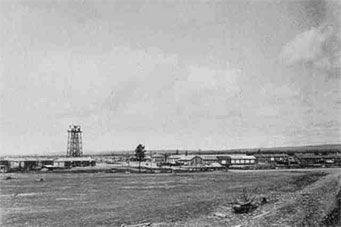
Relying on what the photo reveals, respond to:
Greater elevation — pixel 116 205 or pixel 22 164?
pixel 22 164

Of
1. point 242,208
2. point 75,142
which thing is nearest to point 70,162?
point 75,142

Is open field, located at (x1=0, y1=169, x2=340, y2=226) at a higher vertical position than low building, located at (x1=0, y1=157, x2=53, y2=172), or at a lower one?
lower

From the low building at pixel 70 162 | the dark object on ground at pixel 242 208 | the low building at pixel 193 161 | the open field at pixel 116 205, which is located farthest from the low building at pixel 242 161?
the dark object on ground at pixel 242 208

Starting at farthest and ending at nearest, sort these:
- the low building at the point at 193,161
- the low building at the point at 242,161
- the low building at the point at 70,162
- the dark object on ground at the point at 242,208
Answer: the low building at the point at 242,161 < the low building at the point at 193,161 < the low building at the point at 70,162 < the dark object on ground at the point at 242,208

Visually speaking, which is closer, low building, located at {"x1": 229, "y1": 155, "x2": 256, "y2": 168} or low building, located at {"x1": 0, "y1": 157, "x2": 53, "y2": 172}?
low building, located at {"x1": 0, "y1": 157, "x2": 53, "y2": 172}

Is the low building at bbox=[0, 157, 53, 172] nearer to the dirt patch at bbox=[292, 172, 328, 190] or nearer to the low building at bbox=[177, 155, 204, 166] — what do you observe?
the low building at bbox=[177, 155, 204, 166]

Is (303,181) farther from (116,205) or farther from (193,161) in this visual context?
(193,161)

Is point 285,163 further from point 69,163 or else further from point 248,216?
point 248,216

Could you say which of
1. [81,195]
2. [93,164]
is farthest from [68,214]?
[93,164]

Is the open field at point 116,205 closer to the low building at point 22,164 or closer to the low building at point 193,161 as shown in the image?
the low building at point 22,164

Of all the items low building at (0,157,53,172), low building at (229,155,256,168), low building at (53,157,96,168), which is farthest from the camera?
low building at (229,155,256,168)

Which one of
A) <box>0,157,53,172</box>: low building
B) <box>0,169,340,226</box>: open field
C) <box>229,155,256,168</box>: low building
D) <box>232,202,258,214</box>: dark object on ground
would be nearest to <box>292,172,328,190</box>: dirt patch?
<box>0,169,340,226</box>: open field
